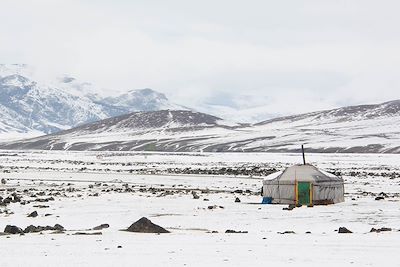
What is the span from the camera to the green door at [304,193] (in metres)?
37.5

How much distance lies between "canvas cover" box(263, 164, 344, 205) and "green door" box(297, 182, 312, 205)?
15cm

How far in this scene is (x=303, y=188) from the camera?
3775cm

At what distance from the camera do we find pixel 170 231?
23219 millimetres

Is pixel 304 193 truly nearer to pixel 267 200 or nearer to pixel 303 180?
pixel 303 180

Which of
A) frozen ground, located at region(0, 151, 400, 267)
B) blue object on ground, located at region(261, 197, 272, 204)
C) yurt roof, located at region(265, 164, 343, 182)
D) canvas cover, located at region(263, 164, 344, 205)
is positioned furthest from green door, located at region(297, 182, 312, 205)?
frozen ground, located at region(0, 151, 400, 267)

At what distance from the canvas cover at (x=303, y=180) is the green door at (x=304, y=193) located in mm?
150

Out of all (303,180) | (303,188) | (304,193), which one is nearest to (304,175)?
(303,180)

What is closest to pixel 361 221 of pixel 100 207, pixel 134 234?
pixel 134 234

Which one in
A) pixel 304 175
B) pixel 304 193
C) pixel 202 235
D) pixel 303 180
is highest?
pixel 304 175

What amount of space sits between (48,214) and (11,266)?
45.7ft

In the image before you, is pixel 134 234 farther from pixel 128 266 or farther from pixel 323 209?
pixel 323 209

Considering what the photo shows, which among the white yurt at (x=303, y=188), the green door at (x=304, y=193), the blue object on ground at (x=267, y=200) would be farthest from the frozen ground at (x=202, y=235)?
the green door at (x=304, y=193)

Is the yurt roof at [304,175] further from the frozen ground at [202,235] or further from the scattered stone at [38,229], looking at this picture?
the scattered stone at [38,229]

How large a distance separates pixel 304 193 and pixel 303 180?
2.59 ft
